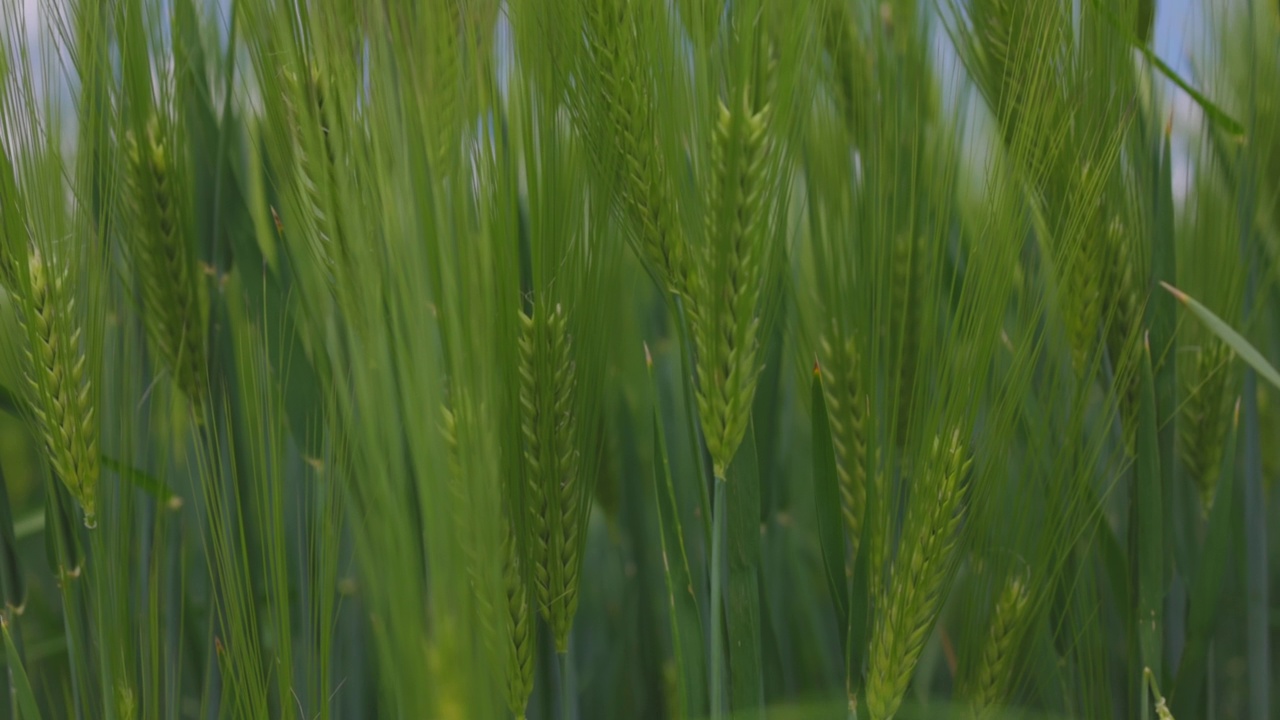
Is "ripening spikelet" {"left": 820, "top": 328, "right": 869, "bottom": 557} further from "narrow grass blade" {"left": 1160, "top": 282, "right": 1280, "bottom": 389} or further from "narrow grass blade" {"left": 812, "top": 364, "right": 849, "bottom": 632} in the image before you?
"narrow grass blade" {"left": 1160, "top": 282, "right": 1280, "bottom": 389}

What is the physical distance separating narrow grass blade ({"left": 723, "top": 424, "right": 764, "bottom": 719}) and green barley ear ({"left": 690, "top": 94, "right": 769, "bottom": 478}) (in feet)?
0.15

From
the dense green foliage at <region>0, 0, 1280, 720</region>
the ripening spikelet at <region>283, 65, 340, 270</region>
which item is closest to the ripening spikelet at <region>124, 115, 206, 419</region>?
the dense green foliage at <region>0, 0, 1280, 720</region>

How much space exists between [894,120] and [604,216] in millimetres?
151

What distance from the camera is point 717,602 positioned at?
0.44 meters

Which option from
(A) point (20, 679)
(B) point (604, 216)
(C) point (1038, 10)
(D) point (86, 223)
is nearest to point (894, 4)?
(C) point (1038, 10)

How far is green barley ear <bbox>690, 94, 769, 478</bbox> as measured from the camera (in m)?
0.41

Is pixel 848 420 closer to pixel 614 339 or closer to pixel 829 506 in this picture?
pixel 829 506

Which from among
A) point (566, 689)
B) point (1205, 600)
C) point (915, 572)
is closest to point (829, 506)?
point (915, 572)

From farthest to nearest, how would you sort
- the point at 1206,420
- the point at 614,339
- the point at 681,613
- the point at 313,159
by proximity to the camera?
→ the point at 614,339, the point at 1206,420, the point at 681,613, the point at 313,159

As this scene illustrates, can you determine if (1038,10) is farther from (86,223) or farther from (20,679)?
(20,679)

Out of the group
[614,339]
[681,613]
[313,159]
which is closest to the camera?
[313,159]

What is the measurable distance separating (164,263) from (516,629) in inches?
12.5

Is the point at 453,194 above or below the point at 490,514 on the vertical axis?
above

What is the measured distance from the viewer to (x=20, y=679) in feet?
1.58
